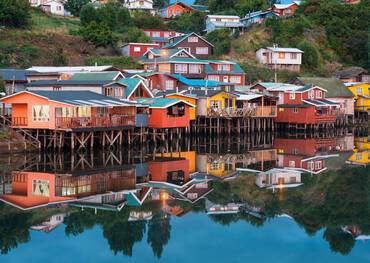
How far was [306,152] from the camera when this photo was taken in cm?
4200

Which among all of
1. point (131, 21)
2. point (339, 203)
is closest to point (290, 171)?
point (339, 203)

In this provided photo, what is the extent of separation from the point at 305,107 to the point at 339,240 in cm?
3518

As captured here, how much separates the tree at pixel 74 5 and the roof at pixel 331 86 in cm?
3946

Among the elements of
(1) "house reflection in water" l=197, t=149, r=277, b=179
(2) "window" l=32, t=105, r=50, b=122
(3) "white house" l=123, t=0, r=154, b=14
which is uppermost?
(3) "white house" l=123, t=0, r=154, b=14

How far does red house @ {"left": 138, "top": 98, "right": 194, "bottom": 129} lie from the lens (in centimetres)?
4412

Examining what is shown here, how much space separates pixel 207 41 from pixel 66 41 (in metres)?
16.9

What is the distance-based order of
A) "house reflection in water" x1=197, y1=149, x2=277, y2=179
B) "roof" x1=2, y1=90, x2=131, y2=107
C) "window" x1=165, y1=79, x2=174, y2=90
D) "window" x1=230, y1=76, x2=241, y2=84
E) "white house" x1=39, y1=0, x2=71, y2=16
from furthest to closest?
"white house" x1=39, y1=0, x2=71, y2=16 → "window" x1=230, y1=76, x2=241, y2=84 → "window" x1=165, y1=79, x2=174, y2=90 → "roof" x1=2, y1=90, x2=131, y2=107 → "house reflection in water" x1=197, y1=149, x2=277, y2=179

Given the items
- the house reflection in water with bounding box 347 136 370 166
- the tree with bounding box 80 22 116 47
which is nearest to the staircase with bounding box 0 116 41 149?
the house reflection in water with bounding box 347 136 370 166

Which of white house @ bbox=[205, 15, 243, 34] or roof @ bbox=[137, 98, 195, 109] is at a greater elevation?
white house @ bbox=[205, 15, 243, 34]

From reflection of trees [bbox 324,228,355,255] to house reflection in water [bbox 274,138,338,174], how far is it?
39.5 feet

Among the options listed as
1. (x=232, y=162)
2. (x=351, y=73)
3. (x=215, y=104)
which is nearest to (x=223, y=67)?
(x=351, y=73)

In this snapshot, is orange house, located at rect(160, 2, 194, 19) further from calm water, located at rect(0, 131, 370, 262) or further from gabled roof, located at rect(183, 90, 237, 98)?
calm water, located at rect(0, 131, 370, 262)

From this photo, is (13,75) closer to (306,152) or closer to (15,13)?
(306,152)

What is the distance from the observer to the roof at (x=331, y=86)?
61.9 meters
